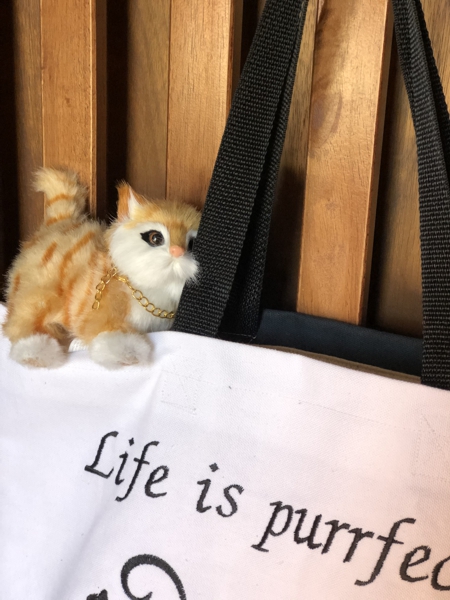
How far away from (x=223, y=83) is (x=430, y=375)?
14.2 inches

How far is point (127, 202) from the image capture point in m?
0.46

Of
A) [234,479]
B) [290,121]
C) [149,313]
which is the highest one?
[290,121]

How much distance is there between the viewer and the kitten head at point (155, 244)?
0.41 metres

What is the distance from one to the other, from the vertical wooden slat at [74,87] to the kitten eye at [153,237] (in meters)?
0.16

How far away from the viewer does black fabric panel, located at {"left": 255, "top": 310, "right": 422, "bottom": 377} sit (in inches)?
18.7

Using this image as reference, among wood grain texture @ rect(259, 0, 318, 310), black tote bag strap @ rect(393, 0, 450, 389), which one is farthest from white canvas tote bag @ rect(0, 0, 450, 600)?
wood grain texture @ rect(259, 0, 318, 310)

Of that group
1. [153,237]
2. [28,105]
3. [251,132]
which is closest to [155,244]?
[153,237]

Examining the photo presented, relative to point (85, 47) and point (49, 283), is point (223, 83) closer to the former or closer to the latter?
point (85, 47)

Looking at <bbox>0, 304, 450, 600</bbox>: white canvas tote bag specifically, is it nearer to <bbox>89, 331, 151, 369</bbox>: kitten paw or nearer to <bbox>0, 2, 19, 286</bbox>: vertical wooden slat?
<bbox>89, 331, 151, 369</bbox>: kitten paw

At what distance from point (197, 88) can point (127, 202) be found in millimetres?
166

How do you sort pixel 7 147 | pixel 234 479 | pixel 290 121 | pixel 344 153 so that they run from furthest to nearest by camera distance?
1. pixel 7 147
2. pixel 290 121
3. pixel 344 153
4. pixel 234 479

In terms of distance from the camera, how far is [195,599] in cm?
37

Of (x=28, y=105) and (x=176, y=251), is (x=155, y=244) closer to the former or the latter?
(x=176, y=251)

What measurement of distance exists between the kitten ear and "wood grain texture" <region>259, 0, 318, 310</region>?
8.6 inches
